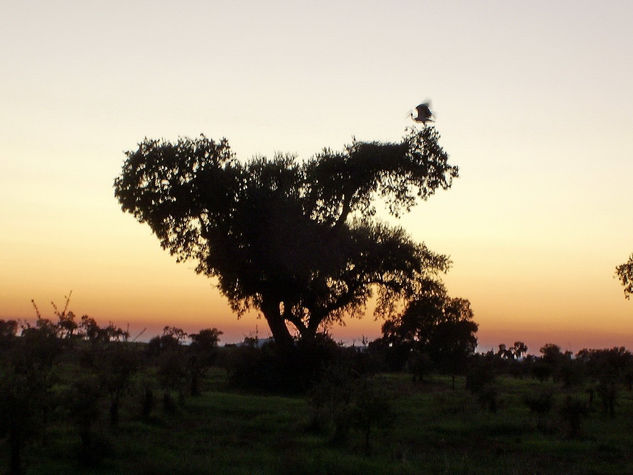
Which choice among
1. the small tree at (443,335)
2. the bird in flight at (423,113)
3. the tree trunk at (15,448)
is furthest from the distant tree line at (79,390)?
the small tree at (443,335)

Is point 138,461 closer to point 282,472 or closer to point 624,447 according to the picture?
point 282,472

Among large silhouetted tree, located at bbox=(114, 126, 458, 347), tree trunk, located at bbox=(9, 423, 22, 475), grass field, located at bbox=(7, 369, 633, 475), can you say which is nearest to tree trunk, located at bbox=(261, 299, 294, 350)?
large silhouetted tree, located at bbox=(114, 126, 458, 347)

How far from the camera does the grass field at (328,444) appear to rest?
19.5 metres

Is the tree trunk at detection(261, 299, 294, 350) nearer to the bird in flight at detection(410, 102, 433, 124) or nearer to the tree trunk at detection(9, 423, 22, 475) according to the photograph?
the bird in flight at detection(410, 102, 433, 124)

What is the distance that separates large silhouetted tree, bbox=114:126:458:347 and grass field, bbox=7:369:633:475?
11.7 meters

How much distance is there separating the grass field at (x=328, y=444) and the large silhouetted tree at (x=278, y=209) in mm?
11747

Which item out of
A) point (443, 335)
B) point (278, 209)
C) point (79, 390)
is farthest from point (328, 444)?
point (443, 335)

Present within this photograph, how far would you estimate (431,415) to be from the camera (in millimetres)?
31484

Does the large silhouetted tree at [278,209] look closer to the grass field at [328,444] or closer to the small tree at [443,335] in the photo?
the grass field at [328,444]

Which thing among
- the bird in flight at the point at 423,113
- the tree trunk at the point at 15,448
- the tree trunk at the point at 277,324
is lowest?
the tree trunk at the point at 15,448

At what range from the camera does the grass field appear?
768 inches

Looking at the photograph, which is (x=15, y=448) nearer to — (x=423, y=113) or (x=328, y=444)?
(x=328, y=444)

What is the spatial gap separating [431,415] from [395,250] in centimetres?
1756

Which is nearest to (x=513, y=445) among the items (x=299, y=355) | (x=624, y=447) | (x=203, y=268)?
(x=624, y=447)
